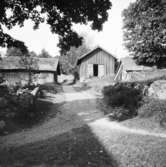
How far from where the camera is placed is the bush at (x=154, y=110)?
8.15 m

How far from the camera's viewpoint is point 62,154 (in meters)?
5.32

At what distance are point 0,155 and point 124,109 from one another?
661 centimetres

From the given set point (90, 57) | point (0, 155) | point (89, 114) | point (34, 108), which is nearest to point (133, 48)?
point (90, 57)

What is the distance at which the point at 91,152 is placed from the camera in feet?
17.8

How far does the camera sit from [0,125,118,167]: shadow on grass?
4773 millimetres

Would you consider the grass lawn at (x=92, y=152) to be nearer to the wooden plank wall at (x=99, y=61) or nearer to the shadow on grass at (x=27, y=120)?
the shadow on grass at (x=27, y=120)

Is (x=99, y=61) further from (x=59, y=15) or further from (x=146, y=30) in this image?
(x=59, y=15)

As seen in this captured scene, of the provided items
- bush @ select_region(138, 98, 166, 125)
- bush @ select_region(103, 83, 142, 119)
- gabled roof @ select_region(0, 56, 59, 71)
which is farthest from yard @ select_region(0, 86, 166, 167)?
gabled roof @ select_region(0, 56, 59, 71)

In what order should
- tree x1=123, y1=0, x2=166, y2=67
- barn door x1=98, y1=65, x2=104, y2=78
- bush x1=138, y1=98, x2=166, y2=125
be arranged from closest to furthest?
bush x1=138, y1=98, x2=166, y2=125 < tree x1=123, y1=0, x2=166, y2=67 < barn door x1=98, y1=65, x2=104, y2=78

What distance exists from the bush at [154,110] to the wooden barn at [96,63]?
1909 centimetres

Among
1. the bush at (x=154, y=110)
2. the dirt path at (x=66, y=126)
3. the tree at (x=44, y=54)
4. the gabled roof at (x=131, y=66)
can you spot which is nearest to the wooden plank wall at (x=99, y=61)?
the gabled roof at (x=131, y=66)

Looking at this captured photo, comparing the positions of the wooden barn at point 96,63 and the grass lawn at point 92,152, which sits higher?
the wooden barn at point 96,63

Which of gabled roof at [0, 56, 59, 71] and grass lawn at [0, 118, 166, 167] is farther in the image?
gabled roof at [0, 56, 59, 71]

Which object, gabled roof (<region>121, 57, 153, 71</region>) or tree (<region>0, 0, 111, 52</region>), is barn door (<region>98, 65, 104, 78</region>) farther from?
tree (<region>0, 0, 111, 52</region>)
